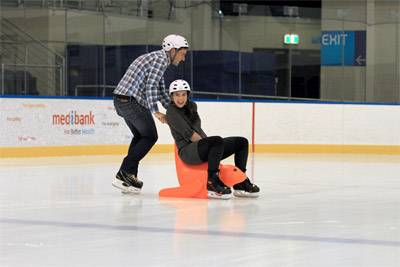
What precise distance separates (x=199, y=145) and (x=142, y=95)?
75 centimetres

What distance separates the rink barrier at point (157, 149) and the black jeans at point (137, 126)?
523 centimetres

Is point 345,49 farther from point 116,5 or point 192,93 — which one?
point 116,5

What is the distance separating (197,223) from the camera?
201 inches

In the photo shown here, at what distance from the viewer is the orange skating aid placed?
6.52m

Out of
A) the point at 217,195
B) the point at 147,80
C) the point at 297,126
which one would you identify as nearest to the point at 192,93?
the point at 297,126

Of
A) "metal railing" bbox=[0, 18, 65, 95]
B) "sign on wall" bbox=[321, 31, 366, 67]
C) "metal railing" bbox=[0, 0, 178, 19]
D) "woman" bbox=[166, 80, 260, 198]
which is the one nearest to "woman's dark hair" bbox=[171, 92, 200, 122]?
"woman" bbox=[166, 80, 260, 198]

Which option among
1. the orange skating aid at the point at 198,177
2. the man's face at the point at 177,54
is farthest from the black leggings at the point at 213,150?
the man's face at the point at 177,54

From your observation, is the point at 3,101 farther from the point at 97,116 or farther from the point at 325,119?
the point at 325,119

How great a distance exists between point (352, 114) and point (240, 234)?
31.6 ft

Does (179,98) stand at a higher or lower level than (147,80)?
lower

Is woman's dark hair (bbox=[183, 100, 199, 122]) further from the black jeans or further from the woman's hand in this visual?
the black jeans

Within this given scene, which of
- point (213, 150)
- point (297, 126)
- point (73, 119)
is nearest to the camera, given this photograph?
point (213, 150)

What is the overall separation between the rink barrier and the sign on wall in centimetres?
310

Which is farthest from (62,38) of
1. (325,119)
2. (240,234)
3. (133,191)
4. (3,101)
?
(240,234)
